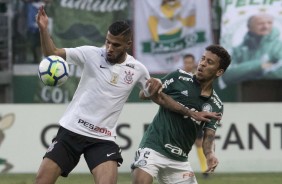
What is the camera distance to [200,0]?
18.3 m

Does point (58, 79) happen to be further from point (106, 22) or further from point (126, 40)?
point (106, 22)

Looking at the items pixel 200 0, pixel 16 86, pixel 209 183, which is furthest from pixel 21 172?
pixel 200 0

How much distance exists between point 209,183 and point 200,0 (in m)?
5.94

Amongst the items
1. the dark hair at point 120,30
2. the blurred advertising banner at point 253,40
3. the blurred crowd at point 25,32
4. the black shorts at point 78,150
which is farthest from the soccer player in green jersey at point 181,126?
the blurred crowd at point 25,32

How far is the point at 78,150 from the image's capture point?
862 cm

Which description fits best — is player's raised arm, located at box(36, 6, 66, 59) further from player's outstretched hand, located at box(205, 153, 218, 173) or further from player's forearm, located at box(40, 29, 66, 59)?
player's outstretched hand, located at box(205, 153, 218, 173)

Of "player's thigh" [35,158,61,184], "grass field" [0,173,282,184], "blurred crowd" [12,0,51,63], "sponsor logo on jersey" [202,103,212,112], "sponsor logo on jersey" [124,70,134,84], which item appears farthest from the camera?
"blurred crowd" [12,0,51,63]

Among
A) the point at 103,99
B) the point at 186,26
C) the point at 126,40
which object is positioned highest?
the point at 126,40

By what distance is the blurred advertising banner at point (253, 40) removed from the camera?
1798cm

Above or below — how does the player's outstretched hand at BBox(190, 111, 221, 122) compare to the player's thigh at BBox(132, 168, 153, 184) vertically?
above

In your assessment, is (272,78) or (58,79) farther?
(272,78)

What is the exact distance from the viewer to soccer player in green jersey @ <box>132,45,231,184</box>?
8.78 meters

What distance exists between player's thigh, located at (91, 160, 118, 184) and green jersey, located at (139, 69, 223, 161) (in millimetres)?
504

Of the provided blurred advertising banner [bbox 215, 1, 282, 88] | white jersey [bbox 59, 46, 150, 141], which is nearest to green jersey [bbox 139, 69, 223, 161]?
white jersey [bbox 59, 46, 150, 141]
